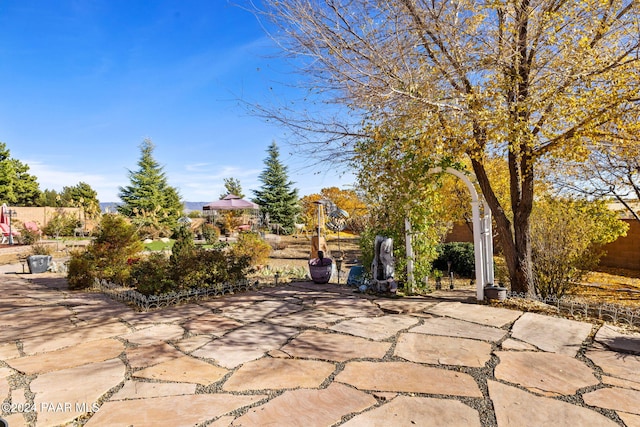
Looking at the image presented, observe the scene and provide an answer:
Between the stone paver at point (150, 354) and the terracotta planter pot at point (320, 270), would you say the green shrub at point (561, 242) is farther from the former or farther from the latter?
the stone paver at point (150, 354)

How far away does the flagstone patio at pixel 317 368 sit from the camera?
1.93m

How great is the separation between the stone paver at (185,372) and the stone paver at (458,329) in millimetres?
1934

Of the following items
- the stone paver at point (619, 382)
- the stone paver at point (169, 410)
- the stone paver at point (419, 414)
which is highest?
the stone paver at point (619, 382)

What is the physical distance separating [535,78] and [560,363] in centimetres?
329

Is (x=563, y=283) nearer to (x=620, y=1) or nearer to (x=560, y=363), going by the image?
(x=560, y=363)

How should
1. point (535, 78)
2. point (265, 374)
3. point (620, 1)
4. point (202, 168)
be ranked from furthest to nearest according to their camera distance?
point (202, 168)
point (535, 78)
point (620, 1)
point (265, 374)

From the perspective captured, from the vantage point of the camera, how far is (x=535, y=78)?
13.7 ft

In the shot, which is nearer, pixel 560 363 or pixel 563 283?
pixel 560 363

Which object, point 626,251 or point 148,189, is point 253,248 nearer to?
point 626,251

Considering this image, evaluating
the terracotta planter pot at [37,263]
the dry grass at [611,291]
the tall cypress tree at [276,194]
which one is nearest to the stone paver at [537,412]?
the dry grass at [611,291]

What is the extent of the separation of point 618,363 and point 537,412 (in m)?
1.26

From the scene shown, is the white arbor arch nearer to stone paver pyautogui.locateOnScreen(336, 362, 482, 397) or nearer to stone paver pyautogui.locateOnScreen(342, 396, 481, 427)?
stone paver pyautogui.locateOnScreen(336, 362, 482, 397)

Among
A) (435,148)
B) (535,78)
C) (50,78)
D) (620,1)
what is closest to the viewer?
(620,1)

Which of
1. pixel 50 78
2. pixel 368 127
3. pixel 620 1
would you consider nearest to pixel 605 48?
pixel 620 1
